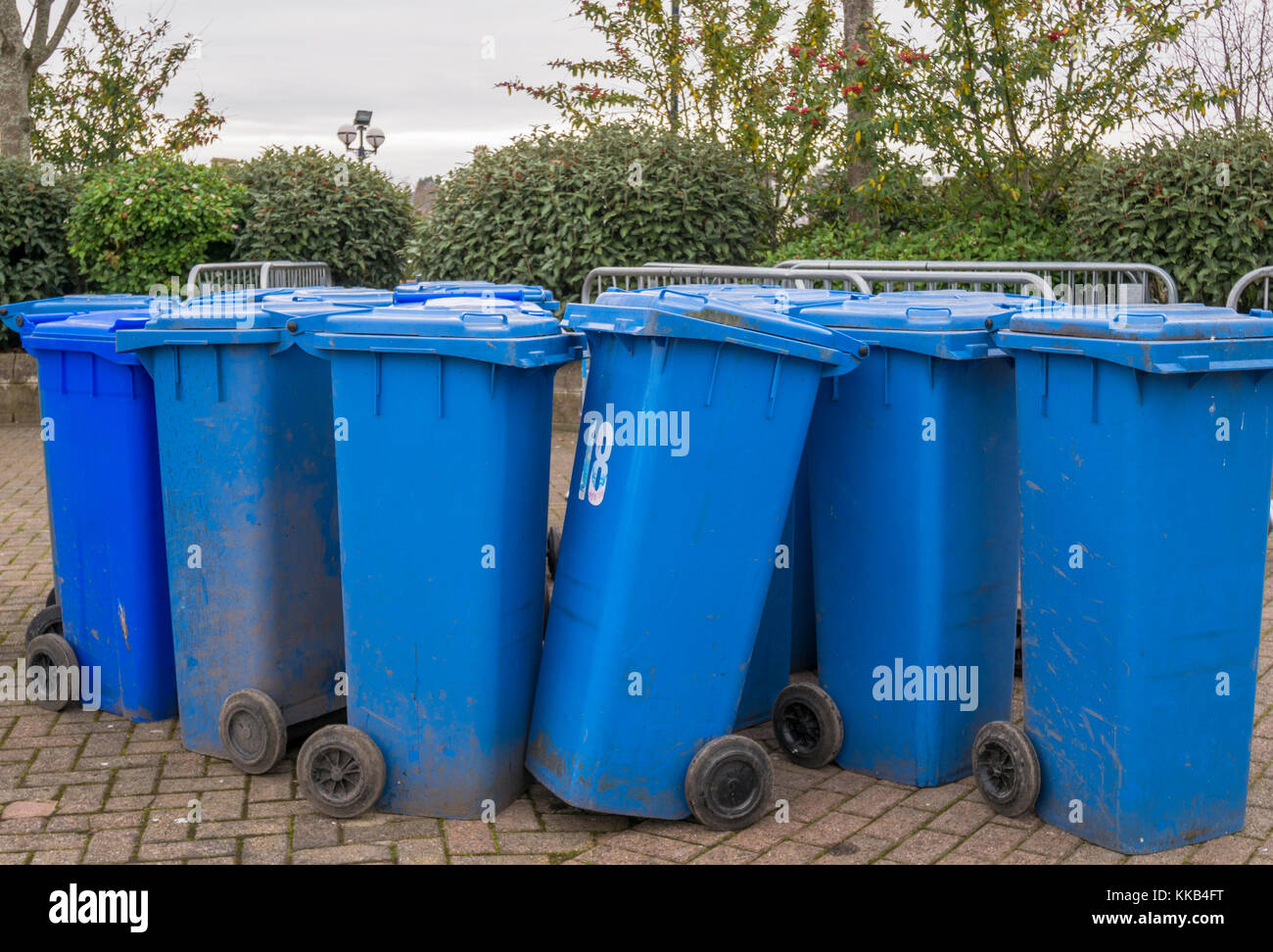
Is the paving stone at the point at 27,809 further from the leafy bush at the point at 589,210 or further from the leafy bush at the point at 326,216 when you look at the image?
the leafy bush at the point at 326,216

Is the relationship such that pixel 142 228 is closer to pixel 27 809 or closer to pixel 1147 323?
pixel 27 809

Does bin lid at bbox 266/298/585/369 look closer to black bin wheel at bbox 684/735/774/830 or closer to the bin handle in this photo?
the bin handle

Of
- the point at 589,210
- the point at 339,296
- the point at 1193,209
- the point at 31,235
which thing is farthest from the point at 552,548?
the point at 31,235

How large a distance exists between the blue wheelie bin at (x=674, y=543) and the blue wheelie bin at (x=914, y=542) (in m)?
0.34

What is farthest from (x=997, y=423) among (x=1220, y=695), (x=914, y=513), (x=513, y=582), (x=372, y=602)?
(x=372, y=602)

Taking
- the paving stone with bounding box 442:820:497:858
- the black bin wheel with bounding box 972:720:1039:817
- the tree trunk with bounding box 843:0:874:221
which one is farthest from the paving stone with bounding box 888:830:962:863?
the tree trunk with bounding box 843:0:874:221

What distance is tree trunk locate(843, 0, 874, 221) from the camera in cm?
1178

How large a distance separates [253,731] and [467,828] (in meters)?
0.89

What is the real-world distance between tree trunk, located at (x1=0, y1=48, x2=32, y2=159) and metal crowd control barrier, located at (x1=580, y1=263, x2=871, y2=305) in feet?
32.7

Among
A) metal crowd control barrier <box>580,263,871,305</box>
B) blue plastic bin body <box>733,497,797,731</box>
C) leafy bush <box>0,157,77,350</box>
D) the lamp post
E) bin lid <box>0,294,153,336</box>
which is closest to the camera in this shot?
blue plastic bin body <box>733,497,797,731</box>

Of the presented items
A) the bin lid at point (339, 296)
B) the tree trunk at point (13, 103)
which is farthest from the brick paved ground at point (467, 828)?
the tree trunk at point (13, 103)

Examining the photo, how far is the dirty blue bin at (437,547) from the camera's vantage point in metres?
3.89

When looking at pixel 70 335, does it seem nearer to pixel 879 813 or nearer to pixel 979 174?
pixel 879 813

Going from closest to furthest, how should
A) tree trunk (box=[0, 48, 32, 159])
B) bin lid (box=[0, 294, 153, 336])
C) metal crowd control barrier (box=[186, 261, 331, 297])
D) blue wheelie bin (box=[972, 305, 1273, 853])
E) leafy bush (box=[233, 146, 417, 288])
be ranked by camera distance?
blue wheelie bin (box=[972, 305, 1273, 853]) < bin lid (box=[0, 294, 153, 336]) < metal crowd control barrier (box=[186, 261, 331, 297]) < leafy bush (box=[233, 146, 417, 288]) < tree trunk (box=[0, 48, 32, 159])
